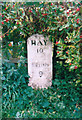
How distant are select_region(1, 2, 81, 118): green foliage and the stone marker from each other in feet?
0.40

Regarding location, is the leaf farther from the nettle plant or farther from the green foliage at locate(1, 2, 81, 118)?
the nettle plant

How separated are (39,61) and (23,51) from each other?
1.21 feet

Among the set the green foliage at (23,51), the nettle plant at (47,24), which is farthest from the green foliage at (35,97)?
the nettle plant at (47,24)

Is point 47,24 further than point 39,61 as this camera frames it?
No

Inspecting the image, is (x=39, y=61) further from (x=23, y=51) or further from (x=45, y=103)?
(x=45, y=103)

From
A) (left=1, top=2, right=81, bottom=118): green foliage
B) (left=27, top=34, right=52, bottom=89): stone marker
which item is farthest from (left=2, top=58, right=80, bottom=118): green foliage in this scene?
(left=27, top=34, right=52, bottom=89): stone marker

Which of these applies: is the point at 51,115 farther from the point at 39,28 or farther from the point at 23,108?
the point at 39,28

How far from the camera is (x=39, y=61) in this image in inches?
113

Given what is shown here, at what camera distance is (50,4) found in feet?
8.32

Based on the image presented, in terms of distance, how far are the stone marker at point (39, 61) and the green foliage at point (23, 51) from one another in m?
0.12

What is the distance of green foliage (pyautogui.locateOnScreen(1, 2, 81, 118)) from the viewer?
8.32 ft

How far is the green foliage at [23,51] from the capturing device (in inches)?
99.9

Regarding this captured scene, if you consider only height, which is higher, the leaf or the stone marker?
the stone marker

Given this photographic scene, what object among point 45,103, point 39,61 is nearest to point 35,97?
point 45,103
